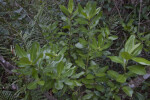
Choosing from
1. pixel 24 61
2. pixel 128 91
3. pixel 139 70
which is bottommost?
pixel 128 91

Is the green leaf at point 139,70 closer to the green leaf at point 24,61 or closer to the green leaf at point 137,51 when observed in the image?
the green leaf at point 137,51

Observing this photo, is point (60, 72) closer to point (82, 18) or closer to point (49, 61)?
point (49, 61)

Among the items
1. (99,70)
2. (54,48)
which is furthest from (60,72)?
(99,70)

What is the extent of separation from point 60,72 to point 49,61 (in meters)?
0.10

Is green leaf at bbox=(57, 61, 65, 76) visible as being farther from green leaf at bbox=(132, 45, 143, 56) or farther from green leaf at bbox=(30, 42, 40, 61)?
green leaf at bbox=(132, 45, 143, 56)

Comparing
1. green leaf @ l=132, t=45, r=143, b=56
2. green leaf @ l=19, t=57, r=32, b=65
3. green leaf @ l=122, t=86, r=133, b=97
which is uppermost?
green leaf @ l=19, t=57, r=32, b=65

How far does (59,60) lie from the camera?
743 millimetres

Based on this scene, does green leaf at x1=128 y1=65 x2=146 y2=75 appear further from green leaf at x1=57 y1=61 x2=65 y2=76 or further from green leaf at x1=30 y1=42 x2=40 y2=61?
green leaf at x1=30 y1=42 x2=40 y2=61

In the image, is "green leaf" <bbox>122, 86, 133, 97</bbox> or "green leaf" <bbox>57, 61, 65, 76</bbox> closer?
"green leaf" <bbox>57, 61, 65, 76</bbox>

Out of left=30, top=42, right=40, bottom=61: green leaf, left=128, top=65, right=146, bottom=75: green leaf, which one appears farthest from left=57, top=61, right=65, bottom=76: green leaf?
left=128, top=65, right=146, bottom=75: green leaf

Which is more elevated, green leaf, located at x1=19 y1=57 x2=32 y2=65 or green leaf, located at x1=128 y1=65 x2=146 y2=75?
green leaf, located at x1=19 y1=57 x2=32 y2=65

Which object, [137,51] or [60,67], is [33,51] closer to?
[60,67]

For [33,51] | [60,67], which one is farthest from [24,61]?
[60,67]

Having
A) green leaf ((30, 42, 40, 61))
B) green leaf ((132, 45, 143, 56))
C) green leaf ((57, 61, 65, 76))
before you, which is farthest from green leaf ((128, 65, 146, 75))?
green leaf ((30, 42, 40, 61))
